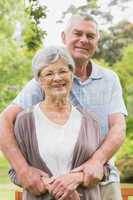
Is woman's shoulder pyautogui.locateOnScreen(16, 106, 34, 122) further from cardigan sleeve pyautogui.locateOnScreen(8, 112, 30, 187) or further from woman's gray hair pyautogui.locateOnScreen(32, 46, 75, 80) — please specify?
woman's gray hair pyautogui.locateOnScreen(32, 46, 75, 80)

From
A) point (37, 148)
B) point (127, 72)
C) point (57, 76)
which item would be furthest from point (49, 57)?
point (127, 72)

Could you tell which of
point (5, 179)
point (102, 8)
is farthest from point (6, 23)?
point (5, 179)

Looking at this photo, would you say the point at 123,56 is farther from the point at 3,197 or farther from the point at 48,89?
the point at 48,89

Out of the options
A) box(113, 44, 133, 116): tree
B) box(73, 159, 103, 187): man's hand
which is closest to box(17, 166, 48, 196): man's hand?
box(73, 159, 103, 187): man's hand

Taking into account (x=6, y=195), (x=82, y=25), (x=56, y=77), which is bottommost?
(x=6, y=195)

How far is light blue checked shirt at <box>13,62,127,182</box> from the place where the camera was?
1703mm

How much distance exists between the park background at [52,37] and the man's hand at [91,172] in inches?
63.7

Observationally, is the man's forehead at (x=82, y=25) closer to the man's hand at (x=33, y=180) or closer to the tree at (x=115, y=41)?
the man's hand at (x=33, y=180)

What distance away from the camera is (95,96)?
1.74m

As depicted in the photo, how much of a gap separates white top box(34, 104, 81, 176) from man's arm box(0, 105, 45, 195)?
5 centimetres

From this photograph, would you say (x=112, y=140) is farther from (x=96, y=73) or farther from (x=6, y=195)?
(x=6, y=195)

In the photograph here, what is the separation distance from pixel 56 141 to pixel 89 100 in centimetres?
24

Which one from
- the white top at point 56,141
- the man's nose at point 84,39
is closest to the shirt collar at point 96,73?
the man's nose at point 84,39

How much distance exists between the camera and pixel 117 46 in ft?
10.8
